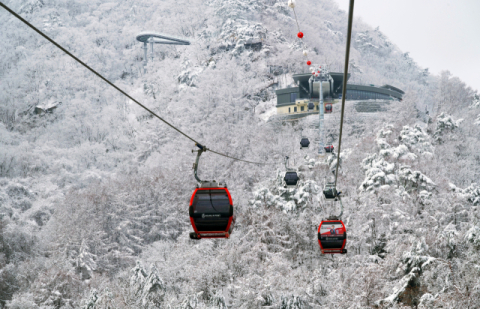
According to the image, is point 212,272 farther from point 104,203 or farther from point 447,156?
point 447,156

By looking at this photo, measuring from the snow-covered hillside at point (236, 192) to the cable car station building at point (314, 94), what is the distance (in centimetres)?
290

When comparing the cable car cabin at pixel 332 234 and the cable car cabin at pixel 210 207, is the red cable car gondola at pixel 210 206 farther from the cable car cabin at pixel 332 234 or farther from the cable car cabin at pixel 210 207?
the cable car cabin at pixel 332 234

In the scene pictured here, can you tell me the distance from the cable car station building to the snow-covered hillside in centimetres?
290

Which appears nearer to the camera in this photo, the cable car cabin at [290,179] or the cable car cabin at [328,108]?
the cable car cabin at [290,179]

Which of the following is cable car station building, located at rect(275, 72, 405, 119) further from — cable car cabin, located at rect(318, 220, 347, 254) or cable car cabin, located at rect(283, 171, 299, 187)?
cable car cabin, located at rect(318, 220, 347, 254)

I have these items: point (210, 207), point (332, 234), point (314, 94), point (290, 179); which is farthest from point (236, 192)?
point (210, 207)

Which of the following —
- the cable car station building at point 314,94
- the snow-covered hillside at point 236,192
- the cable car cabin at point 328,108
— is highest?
the cable car station building at point 314,94

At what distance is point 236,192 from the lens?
46219mm

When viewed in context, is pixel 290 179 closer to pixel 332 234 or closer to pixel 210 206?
pixel 332 234

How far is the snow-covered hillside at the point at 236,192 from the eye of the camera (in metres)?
28.0

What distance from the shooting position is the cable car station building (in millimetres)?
66381

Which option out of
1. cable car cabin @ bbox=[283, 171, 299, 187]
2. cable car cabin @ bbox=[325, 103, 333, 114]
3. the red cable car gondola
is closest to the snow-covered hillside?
cable car cabin @ bbox=[325, 103, 333, 114]

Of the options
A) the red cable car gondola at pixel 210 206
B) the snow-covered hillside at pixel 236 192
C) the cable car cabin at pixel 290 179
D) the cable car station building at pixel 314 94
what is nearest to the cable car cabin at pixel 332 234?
the red cable car gondola at pixel 210 206

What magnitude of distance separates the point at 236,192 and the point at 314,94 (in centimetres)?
2772
